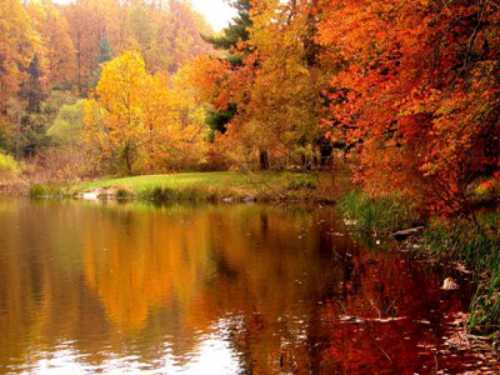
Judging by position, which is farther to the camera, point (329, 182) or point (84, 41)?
point (84, 41)

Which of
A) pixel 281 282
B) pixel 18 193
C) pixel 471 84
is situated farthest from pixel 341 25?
pixel 18 193

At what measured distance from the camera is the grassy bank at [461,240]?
10.1 metres

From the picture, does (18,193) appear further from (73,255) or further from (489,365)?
(489,365)

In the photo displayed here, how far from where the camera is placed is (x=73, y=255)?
1867 cm

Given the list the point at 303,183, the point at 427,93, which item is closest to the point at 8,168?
the point at 303,183

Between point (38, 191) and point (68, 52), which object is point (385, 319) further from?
point (68, 52)

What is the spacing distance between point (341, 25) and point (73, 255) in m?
9.42

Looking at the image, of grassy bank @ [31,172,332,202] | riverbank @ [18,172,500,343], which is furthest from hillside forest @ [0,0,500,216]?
grassy bank @ [31,172,332,202]

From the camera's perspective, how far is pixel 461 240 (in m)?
15.4

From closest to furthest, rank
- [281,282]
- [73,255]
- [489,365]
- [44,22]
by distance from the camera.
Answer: [489,365], [281,282], [73,255], [44,22]

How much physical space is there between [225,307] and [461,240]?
6.24 metres

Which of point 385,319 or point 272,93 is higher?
point 272,93

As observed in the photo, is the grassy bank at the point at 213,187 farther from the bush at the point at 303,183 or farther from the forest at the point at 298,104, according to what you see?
the forest at the point at 298,104

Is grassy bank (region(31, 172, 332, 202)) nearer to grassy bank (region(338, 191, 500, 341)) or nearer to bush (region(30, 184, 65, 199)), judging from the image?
bush (region(30, 184, 65, 199))
